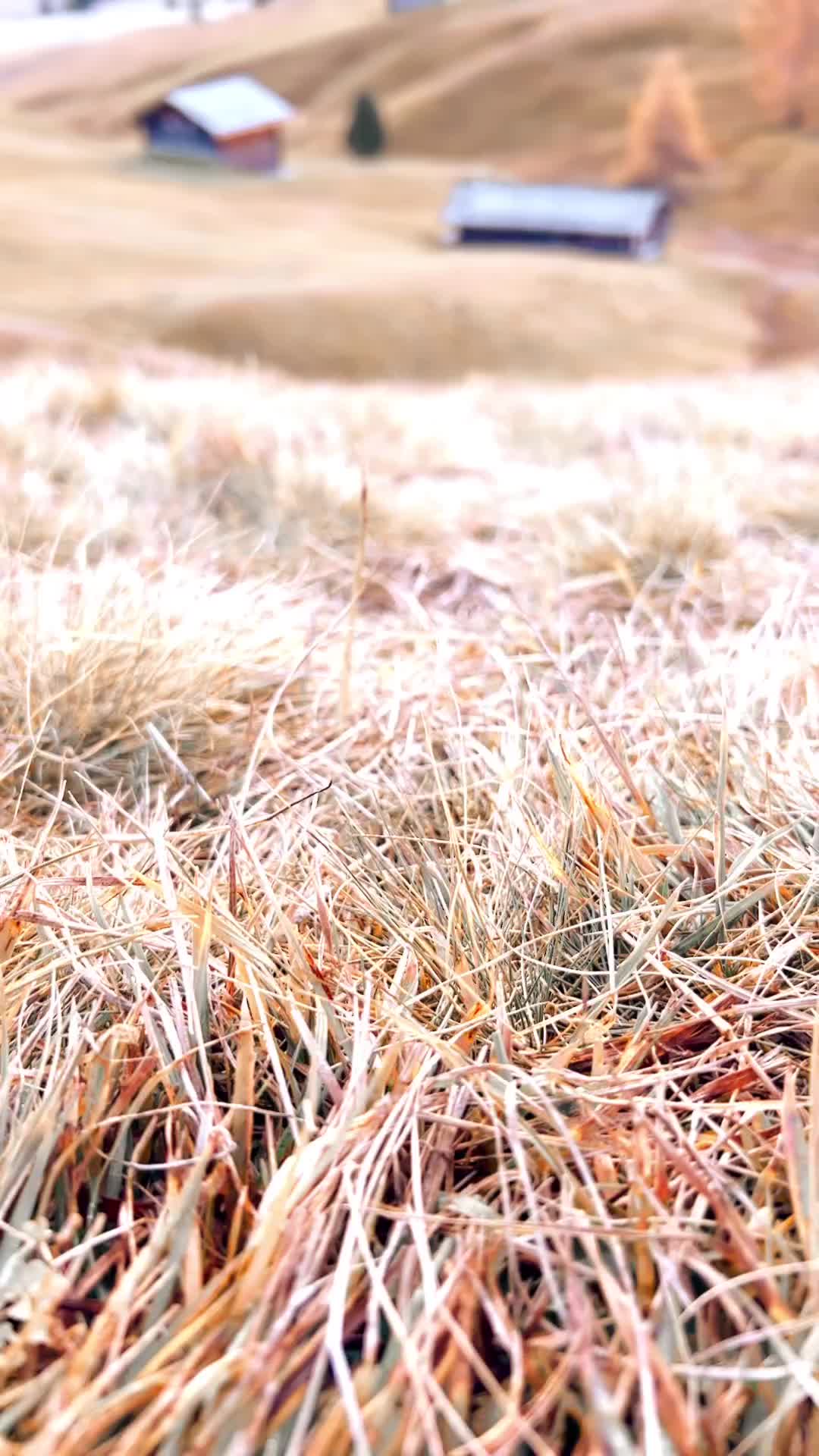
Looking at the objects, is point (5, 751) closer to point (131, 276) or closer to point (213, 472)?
point (213, 472)

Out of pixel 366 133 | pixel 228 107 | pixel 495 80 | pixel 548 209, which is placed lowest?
pixel 548 209

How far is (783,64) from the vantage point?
77.2 feet

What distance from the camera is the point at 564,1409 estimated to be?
0.55 metres

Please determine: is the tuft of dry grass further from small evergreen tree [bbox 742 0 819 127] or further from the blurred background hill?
small evergreen tree [bbox 742 0 819 127]

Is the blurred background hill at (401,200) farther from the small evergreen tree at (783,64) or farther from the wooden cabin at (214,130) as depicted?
the wooden cabin at (214,130)

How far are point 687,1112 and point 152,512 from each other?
154 cm

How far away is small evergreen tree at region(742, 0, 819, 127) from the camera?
23.1 m

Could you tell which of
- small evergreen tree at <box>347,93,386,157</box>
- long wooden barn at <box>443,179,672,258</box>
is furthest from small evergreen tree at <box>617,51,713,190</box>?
small evergreen tree at <box>347,93,386,157</box>

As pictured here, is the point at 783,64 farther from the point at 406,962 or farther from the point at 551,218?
the point at 406,962

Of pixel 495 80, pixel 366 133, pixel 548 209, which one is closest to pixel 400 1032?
pixel 548 209

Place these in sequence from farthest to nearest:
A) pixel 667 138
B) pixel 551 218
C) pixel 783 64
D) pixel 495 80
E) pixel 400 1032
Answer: pixel 495 80 → pixel 667 138 → pixel 783 64 → pixel 551 218 → pixel 400 1032

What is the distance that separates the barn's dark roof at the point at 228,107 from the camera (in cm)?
2333

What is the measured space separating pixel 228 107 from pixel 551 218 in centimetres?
771

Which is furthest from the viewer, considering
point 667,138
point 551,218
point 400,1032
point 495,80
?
point 495,80
